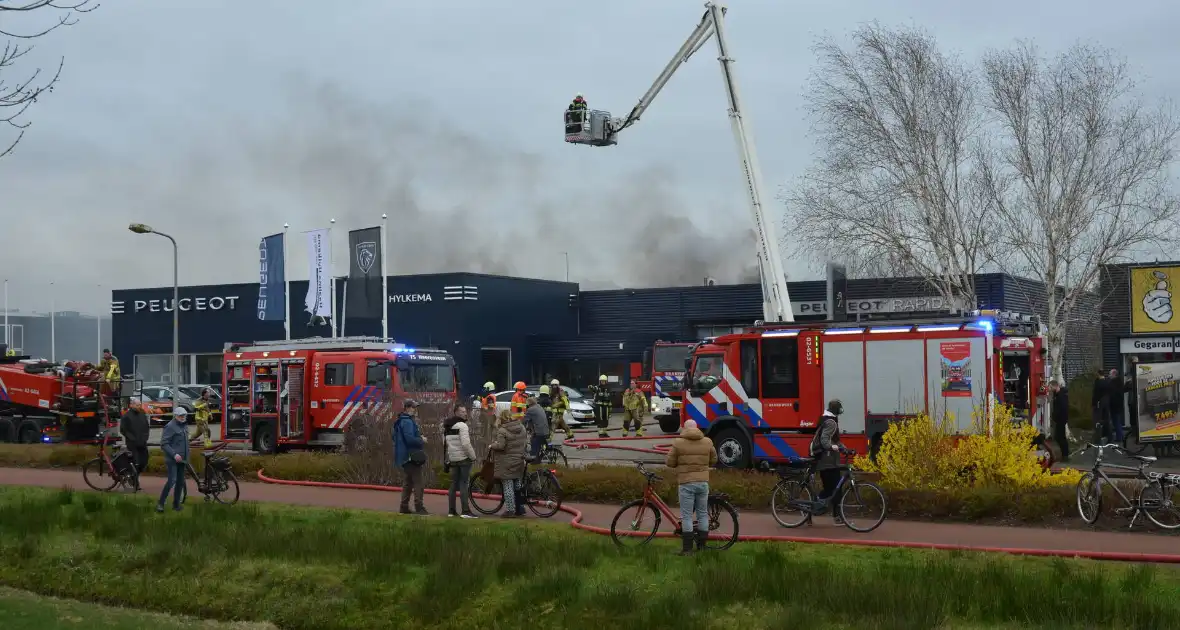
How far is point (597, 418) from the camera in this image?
40.1 metres

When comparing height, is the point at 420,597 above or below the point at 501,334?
below

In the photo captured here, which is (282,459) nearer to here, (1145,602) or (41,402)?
(41,402)

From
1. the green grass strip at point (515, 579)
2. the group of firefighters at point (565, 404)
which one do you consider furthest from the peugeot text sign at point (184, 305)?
the green grass strip at point (515, 579)

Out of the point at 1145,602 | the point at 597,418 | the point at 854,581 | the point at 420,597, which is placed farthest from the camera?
the point at 597,418

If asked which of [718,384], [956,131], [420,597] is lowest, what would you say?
[420,597]

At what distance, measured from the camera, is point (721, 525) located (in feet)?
50.0

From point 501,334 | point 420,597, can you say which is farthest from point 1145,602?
point 501,334

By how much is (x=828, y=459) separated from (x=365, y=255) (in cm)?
2729

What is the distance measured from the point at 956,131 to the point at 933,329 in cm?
1335

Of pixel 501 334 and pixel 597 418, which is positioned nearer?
pixel 597 418

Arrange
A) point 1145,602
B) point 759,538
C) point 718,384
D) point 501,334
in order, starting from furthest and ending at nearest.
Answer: point 501,334 → point 718,384 → point 759,538 → point 1145,602

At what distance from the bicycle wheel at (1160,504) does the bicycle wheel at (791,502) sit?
409 centimetres

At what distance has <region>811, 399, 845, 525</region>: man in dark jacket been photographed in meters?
16.2

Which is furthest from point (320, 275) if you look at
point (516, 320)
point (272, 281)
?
point (516, 320)
